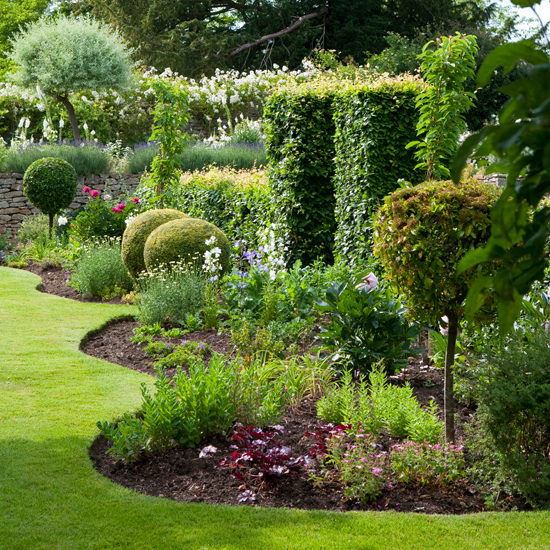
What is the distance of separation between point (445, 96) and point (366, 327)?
2451 millimetres

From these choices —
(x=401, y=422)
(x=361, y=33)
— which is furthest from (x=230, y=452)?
(x=361, y=33)

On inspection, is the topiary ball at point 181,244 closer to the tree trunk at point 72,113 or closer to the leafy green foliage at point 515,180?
the leafy green foliage at point 515,180

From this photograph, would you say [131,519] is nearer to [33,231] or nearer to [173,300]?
[173,300]

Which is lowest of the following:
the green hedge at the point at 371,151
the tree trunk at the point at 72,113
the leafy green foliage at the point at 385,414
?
the leafy green foliage at the point at 385,414

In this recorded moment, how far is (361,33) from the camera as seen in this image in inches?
1011

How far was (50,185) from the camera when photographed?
12352mm

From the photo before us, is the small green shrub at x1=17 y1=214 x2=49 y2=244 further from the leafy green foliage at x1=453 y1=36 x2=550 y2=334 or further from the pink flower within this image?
the leafy green foliage at x1=453 y1=36 x2=550 y2=334

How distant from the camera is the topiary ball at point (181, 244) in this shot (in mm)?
7973

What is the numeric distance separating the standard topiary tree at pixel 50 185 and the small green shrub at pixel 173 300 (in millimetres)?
5906

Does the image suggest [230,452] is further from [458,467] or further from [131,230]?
[131,230]

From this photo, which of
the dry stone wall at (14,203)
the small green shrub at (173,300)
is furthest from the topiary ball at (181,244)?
the dry stone wall at (14,203)

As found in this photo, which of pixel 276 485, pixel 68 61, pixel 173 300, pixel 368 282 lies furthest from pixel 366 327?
pixel 68 61

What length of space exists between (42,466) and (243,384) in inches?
54.5

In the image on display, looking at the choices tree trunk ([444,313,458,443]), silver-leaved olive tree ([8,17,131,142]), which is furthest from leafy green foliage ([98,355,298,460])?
silver-leaved olive tree ([8,17,131,142])
